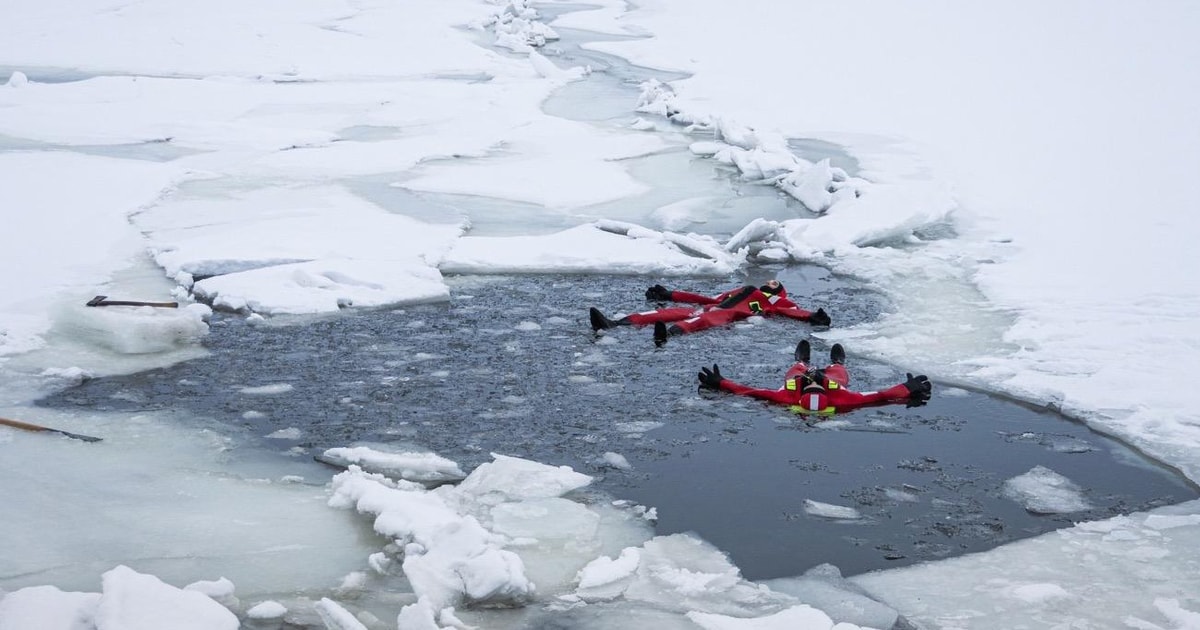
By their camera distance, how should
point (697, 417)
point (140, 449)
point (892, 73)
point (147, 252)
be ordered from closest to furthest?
1. point (140, 449)
2. point (697, 417)
3. point (147, 252)
4. point (892, 73)

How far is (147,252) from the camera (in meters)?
9.79

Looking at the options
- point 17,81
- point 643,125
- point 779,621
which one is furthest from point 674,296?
point 17,81

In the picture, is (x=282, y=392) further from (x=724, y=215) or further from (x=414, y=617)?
(x=724, y=215)

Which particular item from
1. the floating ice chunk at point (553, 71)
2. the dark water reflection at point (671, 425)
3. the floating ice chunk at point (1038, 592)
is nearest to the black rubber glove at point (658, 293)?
the dark water reflection at point (671, 425)

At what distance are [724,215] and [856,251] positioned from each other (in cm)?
186

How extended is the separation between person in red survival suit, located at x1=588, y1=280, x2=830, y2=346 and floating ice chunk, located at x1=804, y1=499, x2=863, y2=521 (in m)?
2.48

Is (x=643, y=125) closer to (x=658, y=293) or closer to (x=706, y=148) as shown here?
(x=706, y=148)

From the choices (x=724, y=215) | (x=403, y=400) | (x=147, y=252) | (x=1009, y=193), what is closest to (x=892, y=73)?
(x=1009, y=193)

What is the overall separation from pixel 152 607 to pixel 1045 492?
4.04m

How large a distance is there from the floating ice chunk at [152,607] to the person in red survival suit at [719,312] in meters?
4.06

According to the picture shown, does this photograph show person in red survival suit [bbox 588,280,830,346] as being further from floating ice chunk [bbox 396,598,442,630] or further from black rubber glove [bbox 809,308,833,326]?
floating ice chunk [bbox 396,598,442,630]

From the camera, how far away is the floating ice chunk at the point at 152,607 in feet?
13.6

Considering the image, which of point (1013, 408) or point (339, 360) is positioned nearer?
point (1013, 408)

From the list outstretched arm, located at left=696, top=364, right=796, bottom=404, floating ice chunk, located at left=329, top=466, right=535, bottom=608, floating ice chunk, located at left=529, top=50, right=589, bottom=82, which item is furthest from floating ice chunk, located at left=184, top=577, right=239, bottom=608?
floating ice chunk, located at left=529, top=50, right=589, bottom=82
